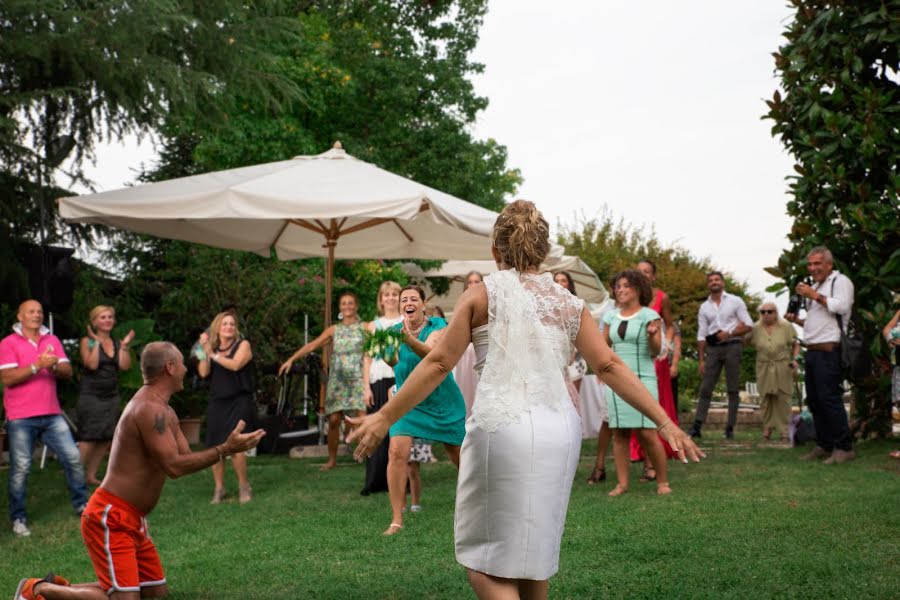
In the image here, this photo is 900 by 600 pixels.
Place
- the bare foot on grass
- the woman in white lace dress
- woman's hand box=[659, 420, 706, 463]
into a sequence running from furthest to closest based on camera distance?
the bare foot on grass, woman's hand box=[659, 420, 706, 463], the woman in white lace dress

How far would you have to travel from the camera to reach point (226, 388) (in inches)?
371

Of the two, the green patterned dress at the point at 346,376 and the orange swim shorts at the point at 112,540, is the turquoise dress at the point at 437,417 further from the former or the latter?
the green patterned dress at the point at 346,376

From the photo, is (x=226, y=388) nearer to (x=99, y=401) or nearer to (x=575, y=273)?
(x=99, y=401)

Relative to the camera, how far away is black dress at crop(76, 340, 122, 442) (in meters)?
10.3

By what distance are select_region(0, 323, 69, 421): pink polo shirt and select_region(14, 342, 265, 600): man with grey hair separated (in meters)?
3.51

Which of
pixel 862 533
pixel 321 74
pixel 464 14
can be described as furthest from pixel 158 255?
pixel 862 533

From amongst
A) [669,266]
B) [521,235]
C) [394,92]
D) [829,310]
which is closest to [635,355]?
[829,310]

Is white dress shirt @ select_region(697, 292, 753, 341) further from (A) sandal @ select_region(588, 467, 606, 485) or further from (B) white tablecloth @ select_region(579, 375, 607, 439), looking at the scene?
(A) sandal @ select_region(588, 467, 606, 485)

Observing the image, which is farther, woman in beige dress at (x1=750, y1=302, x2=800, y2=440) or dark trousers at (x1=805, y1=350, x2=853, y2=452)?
woman in beige dress at (x1=750, y1=302, x2=800, y2=440)

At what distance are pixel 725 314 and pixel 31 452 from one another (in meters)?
9.25

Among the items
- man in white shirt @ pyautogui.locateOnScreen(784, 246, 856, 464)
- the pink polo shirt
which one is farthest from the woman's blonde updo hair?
man in white shirt @ pyautogui.locateOnScreen(784, 246, 856, 464)

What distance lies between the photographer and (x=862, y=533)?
20.3ft

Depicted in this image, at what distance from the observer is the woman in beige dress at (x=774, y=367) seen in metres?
14.2

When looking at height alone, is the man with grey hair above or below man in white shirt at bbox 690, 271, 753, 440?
below
